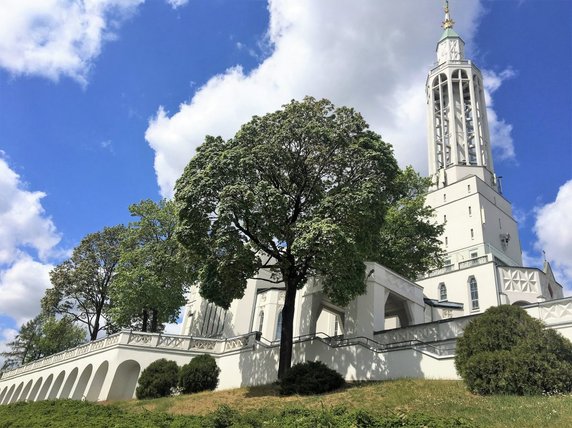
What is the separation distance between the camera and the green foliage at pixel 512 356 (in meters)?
13.1

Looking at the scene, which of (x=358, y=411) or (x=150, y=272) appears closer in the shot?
(x=358, y=411)

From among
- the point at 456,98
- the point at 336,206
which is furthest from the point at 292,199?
the point at 456,98

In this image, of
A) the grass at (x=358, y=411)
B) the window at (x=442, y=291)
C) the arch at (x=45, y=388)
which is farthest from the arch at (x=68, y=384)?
the window at (x=442, y=291)

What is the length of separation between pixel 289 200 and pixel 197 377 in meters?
10.2

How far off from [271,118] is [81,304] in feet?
104

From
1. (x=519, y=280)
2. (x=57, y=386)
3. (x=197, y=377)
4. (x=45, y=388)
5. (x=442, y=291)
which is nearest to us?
(x=197, y=377)

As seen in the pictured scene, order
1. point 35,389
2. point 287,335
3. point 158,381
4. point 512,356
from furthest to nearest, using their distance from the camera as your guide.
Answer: point 35,389 < point 158,381 < point 287,335 < point 512,356

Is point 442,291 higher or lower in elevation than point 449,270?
lower

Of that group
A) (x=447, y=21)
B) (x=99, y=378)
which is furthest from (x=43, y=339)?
(x=447, y=21)

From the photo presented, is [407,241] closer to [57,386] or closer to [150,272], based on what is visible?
[150,272]

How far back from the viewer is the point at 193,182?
2156cm

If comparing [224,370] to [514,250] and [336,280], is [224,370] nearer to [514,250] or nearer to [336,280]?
[336,280]

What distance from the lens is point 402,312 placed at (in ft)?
95.0

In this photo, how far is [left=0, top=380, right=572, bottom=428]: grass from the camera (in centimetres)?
945
